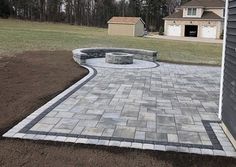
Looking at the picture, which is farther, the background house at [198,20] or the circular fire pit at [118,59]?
the background house at [198,20]

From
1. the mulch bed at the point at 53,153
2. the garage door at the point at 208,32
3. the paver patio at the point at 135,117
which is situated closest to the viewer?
the mulch bed at the point at 53,153

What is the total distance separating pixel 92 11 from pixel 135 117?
54.0 meters

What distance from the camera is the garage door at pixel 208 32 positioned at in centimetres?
4188

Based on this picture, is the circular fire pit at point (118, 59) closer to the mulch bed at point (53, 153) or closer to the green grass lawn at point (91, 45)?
the green grass lawn at point (91, 45)

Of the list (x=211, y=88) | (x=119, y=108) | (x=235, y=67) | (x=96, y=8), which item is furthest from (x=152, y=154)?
(x=96, y=8)

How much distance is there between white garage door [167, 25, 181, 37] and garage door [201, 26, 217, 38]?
317cm

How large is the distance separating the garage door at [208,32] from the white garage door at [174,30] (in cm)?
317

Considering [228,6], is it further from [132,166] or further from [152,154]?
[132,166]

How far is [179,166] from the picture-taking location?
371 centimetres

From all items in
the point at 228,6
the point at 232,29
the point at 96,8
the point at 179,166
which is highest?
the point at 96,8

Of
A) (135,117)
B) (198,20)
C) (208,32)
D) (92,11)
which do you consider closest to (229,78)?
(135,117)

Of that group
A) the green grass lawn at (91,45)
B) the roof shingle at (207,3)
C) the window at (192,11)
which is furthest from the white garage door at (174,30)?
the green grass lawn at (91,45)

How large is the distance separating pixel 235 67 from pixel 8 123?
10.9 ft

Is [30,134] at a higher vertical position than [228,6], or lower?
lower
